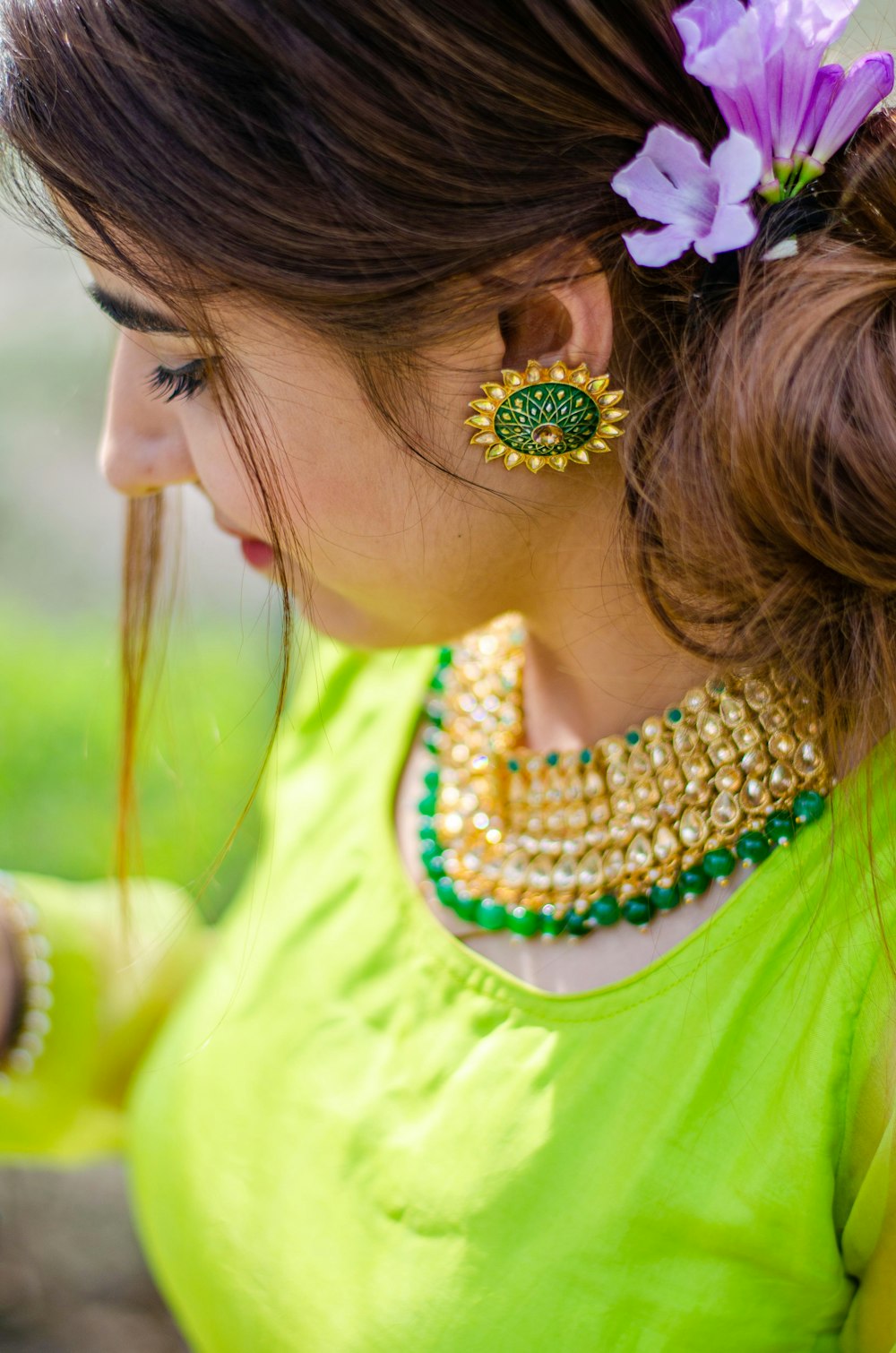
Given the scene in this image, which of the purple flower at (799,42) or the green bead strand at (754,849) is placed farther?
the green bead strand at (754,849)

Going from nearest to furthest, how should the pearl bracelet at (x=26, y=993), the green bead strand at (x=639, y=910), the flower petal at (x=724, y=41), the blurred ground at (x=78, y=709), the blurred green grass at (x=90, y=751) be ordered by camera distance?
the flower petal at (x=724, y=41)
the green bead strand at (x=639, y=910)
the pearl bracelet at (x=26, y=993)
the blurred ground at (x=78, y=709)
the blurred green grass at (x=90, y=751)

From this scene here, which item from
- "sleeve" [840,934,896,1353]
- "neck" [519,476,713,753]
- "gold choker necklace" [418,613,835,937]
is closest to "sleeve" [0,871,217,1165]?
"gold choker necklace" [418,613,835,937]

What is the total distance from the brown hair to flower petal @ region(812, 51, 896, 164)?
2 cm

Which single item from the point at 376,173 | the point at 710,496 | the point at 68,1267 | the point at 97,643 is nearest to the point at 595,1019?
the point at 710,496

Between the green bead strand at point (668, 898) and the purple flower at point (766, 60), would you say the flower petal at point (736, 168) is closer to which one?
the purple flower at point (766, 60)

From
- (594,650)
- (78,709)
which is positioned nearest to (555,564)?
(594,650)

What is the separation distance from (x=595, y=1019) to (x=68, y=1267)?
1600mm

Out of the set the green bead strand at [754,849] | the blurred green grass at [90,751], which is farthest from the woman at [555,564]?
the blurred green grass at [90,751]

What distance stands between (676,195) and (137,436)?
420 millimetres

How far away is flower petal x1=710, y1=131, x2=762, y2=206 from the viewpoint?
0.66m

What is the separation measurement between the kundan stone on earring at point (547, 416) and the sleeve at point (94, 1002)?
0.57 metres

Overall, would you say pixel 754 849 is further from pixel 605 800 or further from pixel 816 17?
pixel 816 17

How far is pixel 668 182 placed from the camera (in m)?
0.69

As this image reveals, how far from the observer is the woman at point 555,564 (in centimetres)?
69
